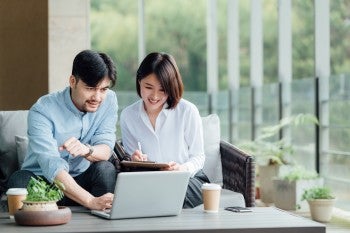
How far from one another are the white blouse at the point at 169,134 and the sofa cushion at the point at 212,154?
1.29ft

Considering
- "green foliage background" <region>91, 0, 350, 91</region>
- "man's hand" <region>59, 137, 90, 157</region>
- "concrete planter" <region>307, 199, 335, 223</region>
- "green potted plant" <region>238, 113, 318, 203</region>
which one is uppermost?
"green foliage background" <region>91, 0, 350, 91</region>

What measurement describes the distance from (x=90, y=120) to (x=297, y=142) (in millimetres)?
3988

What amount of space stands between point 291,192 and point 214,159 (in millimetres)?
2493

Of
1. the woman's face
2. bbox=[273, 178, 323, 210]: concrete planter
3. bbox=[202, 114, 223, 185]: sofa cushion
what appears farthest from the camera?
bbox=[273, 178, 323, 210]: concrete planter

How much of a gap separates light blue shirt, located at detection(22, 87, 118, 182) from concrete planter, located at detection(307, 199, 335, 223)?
96.8 inches

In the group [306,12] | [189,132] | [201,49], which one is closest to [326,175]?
[306,12]

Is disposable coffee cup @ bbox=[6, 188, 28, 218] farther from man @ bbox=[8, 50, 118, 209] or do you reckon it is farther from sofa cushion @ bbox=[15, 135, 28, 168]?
sofa cushion @ bbox=[15, 135, 28, 168]

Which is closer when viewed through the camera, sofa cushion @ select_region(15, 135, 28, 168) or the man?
the man

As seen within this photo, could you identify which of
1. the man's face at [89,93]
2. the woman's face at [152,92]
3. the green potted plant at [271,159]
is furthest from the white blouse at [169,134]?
the green potted plant at [271,159]

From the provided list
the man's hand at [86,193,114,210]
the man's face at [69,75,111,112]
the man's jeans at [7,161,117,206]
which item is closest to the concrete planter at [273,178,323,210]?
the man's jeans at [7,161,117,206]

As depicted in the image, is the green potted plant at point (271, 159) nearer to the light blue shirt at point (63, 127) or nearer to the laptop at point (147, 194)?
the light blue shirt at point (63, 127)

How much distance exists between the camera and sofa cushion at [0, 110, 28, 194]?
433 cm

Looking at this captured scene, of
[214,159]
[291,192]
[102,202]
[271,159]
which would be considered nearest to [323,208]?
[291,192]

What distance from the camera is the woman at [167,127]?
3.91 m
